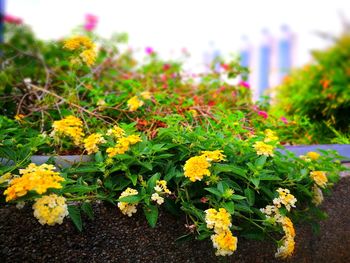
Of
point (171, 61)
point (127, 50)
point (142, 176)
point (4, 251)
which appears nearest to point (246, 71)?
point (171, 61)

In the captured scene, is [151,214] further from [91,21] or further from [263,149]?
[91,21]

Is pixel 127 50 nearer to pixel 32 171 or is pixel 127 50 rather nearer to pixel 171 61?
pixel 171 61

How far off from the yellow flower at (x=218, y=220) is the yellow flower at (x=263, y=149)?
0.33 m

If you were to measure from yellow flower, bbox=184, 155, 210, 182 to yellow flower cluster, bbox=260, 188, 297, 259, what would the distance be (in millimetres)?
297

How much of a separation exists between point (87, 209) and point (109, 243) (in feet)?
0.47

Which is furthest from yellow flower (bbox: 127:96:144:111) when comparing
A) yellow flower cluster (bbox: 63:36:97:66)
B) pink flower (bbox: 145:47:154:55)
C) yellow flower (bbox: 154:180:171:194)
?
pink flower (bbox: 145:47:154:55)

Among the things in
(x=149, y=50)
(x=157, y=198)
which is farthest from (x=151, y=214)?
(x=149, y=50)

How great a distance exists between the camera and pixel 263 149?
1654 mm

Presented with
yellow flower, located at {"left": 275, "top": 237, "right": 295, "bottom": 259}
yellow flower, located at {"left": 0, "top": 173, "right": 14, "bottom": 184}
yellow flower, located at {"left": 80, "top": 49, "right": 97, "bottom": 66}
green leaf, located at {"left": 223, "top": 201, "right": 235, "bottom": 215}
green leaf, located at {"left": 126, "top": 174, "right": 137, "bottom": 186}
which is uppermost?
yellow flower, located at {"left": 80, "top": 49, "right": 97, "bottom": 66}

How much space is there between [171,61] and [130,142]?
6.89 ft

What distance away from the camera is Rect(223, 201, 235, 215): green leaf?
1.42 meters

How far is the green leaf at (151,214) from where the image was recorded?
145 cm

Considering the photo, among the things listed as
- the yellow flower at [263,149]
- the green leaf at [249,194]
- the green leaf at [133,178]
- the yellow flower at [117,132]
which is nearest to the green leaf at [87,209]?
the green leaf at [133,178]

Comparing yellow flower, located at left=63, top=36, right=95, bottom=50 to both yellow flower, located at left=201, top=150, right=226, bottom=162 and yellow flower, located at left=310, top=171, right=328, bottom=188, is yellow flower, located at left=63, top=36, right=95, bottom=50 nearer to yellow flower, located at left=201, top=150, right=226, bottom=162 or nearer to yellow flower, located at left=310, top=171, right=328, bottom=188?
yellow flower, located at left=201, top=150, right=226, bottom=162
